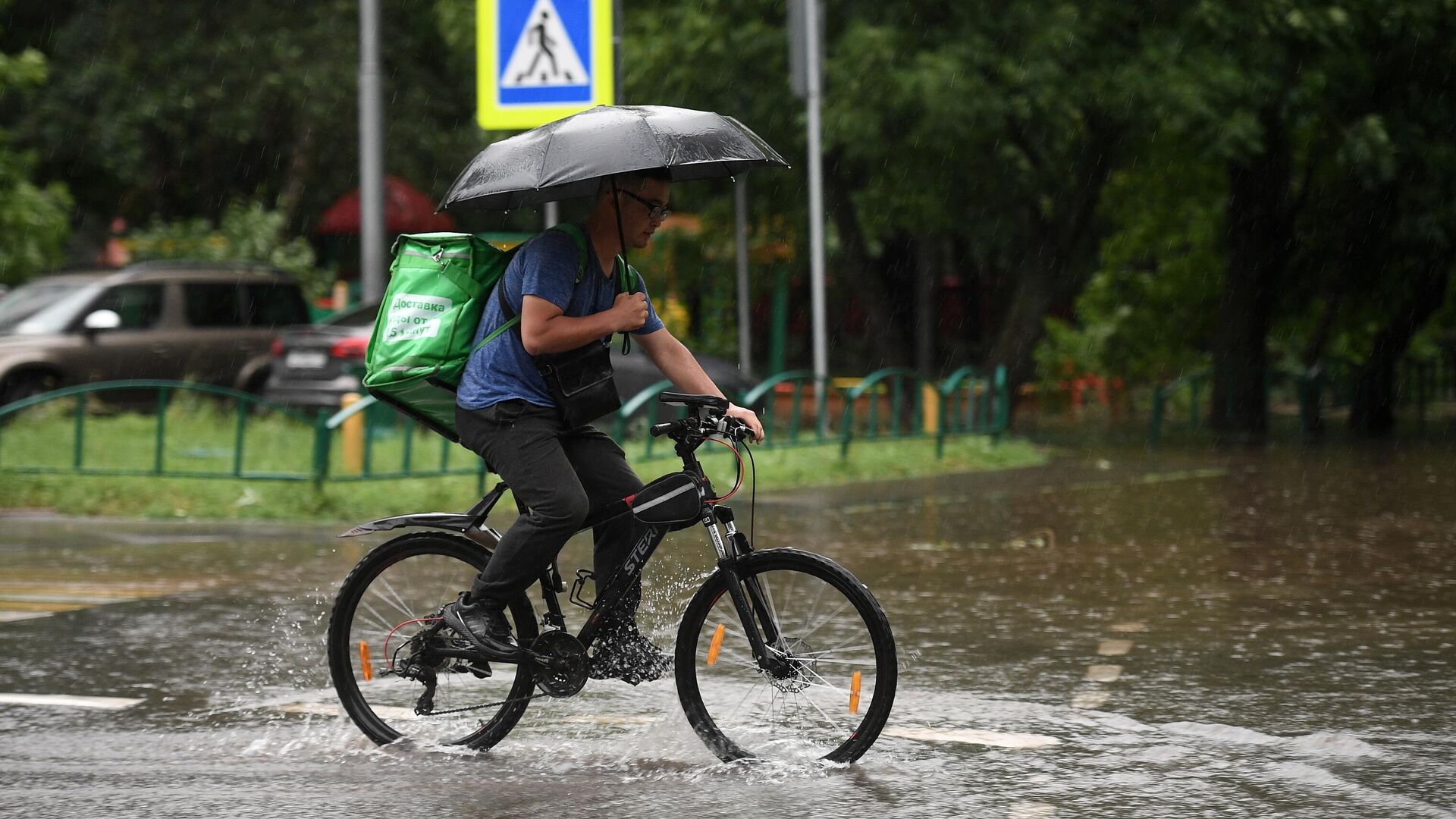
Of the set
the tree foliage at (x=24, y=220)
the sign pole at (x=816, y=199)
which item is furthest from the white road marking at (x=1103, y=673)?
the tree foliage at (x=24, y=220)

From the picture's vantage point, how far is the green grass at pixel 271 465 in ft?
40.0

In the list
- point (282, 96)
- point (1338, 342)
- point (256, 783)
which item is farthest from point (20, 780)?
point (282, 96)

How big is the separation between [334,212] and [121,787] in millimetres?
32239

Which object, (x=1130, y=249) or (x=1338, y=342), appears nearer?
(x=1130, y=249)

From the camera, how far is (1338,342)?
25.5 metres

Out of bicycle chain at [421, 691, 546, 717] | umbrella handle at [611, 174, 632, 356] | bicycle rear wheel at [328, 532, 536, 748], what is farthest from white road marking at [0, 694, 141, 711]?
umbrella handle at [611, 174, 632, 356]

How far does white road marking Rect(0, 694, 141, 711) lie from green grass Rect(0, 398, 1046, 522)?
204 inches

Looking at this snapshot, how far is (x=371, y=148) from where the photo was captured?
15234mm

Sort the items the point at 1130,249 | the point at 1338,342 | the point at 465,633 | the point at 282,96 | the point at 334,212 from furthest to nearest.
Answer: the point at 334,212, the point at 282,96, the point at 1338,342, the point at 1130,249, the point at 465,633

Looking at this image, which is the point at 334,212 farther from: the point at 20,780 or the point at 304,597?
the point at 20,780

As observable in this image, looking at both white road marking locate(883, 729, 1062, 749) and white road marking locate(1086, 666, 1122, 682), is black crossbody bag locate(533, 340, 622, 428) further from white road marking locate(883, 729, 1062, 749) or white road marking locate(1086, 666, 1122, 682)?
white road marking locate(1086, 666, 1122, 682)

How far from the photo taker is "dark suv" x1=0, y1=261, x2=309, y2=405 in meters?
17.3

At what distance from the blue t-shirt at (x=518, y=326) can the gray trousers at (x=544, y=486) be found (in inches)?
1.6

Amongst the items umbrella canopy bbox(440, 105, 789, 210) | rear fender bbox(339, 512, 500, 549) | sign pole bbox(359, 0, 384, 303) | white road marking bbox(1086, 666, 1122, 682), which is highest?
sign pole bbox(359, 0, 384, 303)
